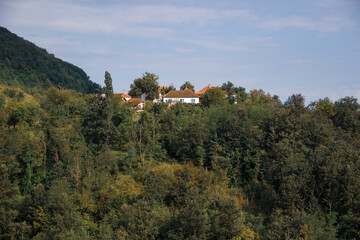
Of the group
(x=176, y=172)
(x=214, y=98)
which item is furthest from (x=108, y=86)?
(x=214, y=98)

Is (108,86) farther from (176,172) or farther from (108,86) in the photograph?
(176,172)

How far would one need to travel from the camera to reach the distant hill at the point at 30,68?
63.1 meters

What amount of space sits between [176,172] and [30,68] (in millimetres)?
59193

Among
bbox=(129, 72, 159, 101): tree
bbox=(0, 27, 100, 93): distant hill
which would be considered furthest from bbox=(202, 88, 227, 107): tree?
bbox=(0, 27, 100, 93): distant hill

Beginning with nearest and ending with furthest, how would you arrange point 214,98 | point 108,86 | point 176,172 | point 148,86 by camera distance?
point 176,172 → point 108,86 → point 214,98 → point 148,86

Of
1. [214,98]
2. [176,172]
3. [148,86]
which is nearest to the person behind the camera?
[176,172]

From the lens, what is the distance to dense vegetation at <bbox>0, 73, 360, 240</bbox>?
20.3 meters

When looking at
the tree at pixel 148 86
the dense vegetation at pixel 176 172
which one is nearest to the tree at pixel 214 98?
the dense vegetation at pixel 176 172

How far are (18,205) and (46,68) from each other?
215ft

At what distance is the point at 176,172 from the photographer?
2625 centimetres

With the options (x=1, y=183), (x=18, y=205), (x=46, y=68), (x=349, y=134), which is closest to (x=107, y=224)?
(x=18, y=205)

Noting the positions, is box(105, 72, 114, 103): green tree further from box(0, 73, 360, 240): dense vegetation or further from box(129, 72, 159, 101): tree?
box(129, 72, 159, 101): tree

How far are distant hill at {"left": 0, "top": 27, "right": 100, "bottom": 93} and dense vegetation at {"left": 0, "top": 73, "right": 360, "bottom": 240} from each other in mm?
32673

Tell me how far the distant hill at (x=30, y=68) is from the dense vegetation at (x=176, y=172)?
3267cm
